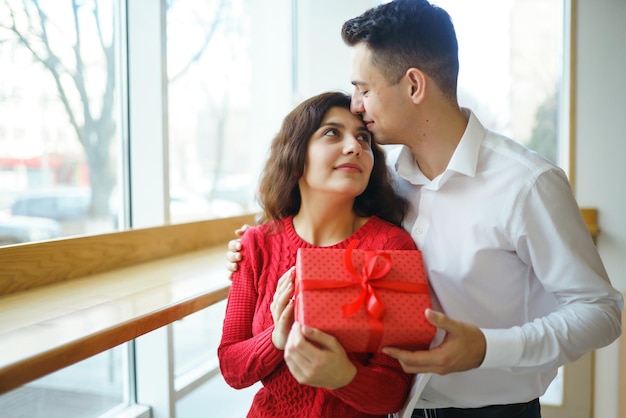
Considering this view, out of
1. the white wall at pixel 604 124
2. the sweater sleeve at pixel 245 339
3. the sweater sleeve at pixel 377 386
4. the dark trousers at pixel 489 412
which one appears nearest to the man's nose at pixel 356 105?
the sweater sleeve at pixel 245 339

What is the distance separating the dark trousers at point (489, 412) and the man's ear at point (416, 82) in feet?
2.69

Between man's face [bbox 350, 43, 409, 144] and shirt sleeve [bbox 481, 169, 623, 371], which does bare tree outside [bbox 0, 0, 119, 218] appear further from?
shirt sleeve [bbox 481, 169, 623, 371]

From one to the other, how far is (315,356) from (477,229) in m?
0.56

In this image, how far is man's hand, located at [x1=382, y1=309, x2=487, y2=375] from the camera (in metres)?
1.08

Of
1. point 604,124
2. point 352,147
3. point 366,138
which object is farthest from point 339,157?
point 604,124

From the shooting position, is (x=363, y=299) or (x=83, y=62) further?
(x=83, y=62)

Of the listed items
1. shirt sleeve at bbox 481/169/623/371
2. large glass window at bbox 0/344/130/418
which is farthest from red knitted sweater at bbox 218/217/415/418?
large glass window at bbox 0/344/130/418

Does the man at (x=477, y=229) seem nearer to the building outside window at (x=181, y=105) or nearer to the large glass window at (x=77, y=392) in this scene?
the building outside window at (x=181, y=105)

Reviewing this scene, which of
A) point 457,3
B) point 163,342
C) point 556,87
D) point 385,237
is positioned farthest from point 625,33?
point 163,342

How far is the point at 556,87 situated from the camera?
10.0ft

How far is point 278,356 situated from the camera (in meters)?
1.29

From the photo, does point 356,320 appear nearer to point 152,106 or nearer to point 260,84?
point 152,106

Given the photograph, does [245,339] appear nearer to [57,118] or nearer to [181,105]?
[57,118]

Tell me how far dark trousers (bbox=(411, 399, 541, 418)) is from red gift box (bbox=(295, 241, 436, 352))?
1.56ft
